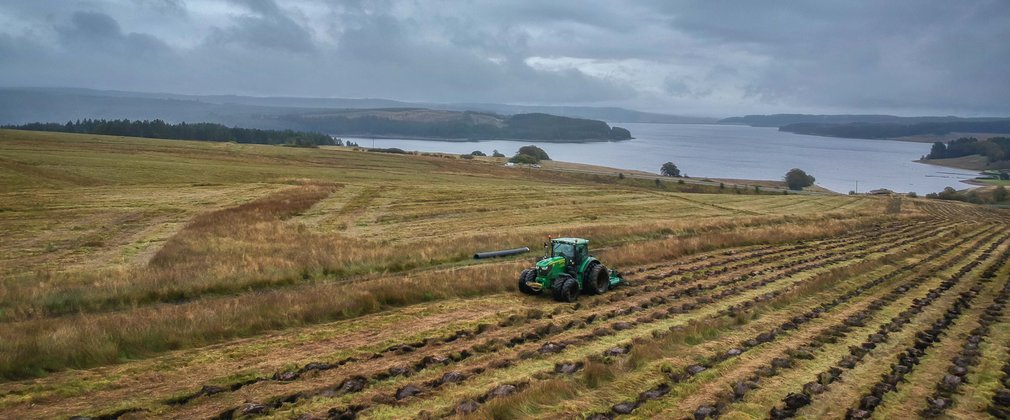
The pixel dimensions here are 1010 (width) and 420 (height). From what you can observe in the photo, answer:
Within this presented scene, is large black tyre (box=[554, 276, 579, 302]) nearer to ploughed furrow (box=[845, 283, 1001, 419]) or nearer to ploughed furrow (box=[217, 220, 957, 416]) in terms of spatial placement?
ploughed furrow (box=[217, 220, 957, 416])

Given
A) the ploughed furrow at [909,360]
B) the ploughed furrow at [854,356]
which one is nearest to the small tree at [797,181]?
the ploughed furrow at [854,356]

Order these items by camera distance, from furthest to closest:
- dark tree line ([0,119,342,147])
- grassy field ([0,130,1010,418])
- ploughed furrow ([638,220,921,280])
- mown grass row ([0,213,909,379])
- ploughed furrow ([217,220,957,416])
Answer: dark tree line ([0,119,342,147]), ploughed furrow ([638,220,921,280]), mown grass row ([0,213,909,379]), grassy field ([0,130,1010,418]), ploughed furrow ([217,220,957,416])

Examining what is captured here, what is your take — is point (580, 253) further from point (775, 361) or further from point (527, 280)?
point (775, 361)

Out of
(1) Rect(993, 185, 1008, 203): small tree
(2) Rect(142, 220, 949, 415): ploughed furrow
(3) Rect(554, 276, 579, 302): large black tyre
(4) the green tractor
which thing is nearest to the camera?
(2) Rect(142, 220, 949, 415): ploughed furrow

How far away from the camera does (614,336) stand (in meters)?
13.4

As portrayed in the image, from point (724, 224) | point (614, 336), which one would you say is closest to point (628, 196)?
point (724, 224)

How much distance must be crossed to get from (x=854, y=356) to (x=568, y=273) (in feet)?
23.7

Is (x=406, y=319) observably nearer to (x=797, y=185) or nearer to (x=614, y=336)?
(x=614, y=336)

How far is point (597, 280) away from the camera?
17453 millimetres

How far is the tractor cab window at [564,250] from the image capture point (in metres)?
17.4

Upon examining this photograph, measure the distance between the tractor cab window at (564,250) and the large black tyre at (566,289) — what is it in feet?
3.00

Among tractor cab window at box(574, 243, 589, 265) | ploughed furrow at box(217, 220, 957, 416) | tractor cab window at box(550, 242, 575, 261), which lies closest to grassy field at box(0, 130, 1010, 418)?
ploughed furrow at box(217, 220, 957, 416)

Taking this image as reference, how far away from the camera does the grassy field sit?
982 centimetres

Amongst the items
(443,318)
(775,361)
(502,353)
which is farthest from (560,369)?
(443,318)
